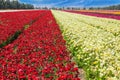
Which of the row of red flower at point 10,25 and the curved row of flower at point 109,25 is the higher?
the row of red flower at point 10,25

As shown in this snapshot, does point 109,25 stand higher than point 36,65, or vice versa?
point 36,65

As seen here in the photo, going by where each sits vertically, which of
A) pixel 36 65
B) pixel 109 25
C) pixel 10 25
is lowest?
pixel 109 25

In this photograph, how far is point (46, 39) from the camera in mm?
12867

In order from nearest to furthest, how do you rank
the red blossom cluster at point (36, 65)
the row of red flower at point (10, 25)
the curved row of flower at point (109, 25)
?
the red blossom cluster at point (36, 65) < the row of red flower at point (10, 25) < the curved row of flower at point (109, 25)

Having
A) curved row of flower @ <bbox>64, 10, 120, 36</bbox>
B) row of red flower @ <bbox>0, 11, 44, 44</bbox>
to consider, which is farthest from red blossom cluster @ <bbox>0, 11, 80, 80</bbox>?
curved row of flower @ <bbox>64, 10, 120, 36</bbox>

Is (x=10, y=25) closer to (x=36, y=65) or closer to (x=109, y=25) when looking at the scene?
(x=109, y=25)

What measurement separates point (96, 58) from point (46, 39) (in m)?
4.86

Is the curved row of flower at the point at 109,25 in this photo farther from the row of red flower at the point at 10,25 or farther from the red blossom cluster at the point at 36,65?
the red blossom cluster at the point at 36,65

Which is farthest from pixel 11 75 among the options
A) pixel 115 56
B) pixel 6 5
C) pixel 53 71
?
pixel 6 5

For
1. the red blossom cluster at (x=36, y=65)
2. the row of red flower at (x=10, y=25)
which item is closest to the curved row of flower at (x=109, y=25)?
the row of red flower at (x=10, y=25)

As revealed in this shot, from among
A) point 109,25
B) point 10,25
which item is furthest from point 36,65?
point 109,25

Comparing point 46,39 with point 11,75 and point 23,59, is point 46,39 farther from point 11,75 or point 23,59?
point 11,75

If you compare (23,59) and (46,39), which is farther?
(46,39)

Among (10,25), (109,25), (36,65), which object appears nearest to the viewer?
(36,65)
